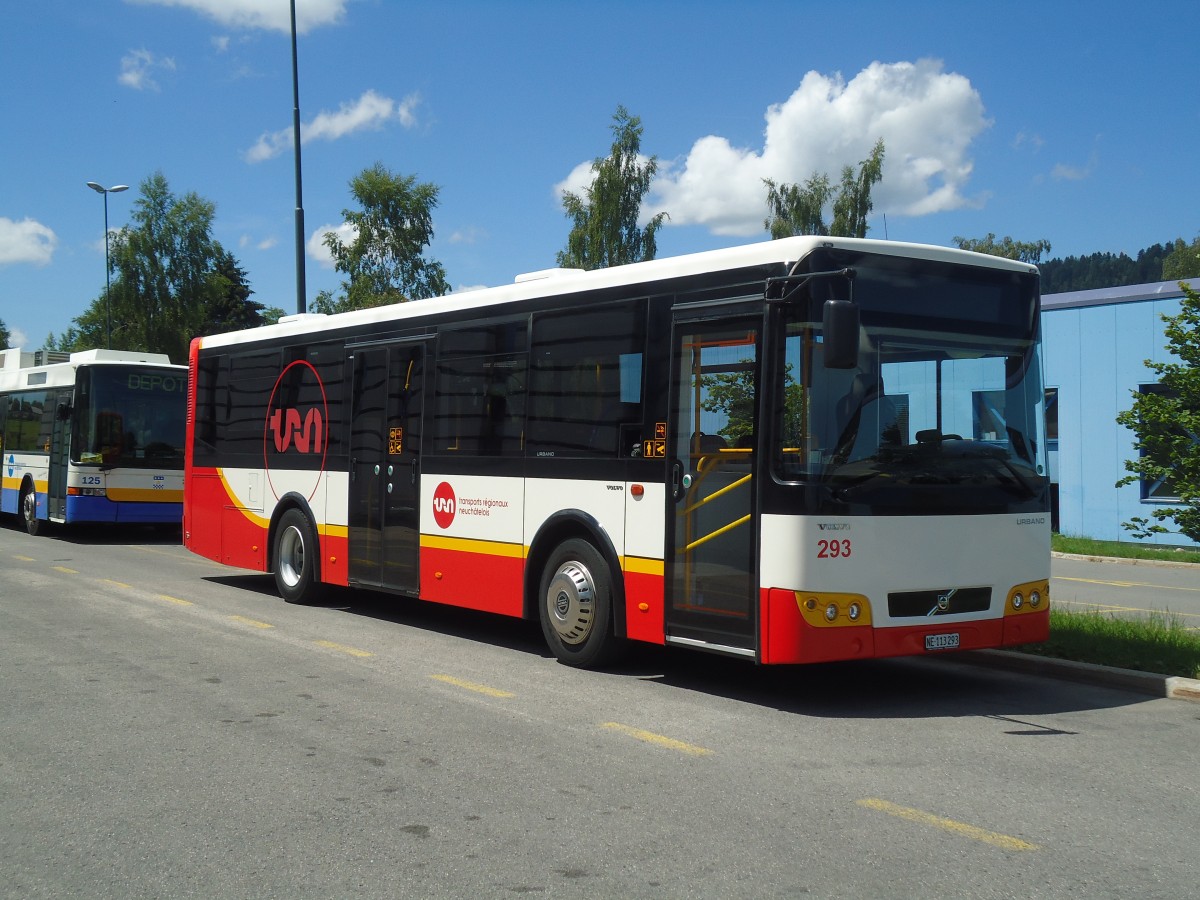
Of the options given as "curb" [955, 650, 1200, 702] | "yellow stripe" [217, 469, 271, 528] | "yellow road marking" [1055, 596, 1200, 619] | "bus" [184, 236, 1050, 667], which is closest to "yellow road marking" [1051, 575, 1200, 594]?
"yellow road marking" [1055, 596, 1200, 619]

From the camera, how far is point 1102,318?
27.4 metres

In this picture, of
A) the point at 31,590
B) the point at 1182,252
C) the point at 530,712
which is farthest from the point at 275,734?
the point at 1182,252

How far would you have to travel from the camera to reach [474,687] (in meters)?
8.71

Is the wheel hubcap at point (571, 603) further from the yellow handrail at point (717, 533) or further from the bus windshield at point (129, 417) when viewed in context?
the bus windshield at point (129, 417)

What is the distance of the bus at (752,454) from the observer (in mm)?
7797

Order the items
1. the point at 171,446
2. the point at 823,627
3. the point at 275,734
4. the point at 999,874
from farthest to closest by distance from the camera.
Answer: the point at 171,446 < the point at 823,627 < the point at 275,734 < the point at 999,874

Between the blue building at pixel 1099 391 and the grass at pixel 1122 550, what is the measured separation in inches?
53.3

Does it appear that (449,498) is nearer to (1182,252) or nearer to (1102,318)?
(1102,318)

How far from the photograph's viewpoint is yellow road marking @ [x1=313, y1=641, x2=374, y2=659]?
1016 cm

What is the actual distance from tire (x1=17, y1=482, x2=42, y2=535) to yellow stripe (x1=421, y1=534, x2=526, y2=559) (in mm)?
16132

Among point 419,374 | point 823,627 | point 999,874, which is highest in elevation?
point 419,374

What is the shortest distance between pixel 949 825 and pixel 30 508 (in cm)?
2327

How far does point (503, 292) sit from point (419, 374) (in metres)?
1.48

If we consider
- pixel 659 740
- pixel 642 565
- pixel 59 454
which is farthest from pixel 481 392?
pixel 59 454
